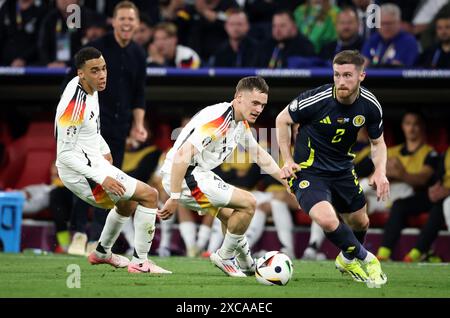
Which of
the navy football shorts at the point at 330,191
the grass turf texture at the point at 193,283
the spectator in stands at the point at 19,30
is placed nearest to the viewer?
the grass turf texture at the point at 193,283

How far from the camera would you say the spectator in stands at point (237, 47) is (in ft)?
41.8

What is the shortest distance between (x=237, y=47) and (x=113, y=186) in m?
5.51

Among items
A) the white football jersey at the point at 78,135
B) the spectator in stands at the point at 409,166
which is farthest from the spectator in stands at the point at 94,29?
the white football jersey at the point at 78,135

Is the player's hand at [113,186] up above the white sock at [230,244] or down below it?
above

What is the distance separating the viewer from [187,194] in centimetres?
784

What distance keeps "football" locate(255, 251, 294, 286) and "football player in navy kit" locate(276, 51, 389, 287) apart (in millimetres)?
398

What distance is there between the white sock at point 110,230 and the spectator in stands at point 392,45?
5.18 metres

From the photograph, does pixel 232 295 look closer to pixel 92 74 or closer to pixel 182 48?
pixel 92 74

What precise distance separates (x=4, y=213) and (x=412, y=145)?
503 cm

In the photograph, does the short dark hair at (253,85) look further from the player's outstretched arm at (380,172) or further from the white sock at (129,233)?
the white sock at (129,233)

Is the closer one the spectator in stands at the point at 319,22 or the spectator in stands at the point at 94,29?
the spectator in stands at the point at 94,29

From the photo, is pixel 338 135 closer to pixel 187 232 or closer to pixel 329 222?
pixel 329 222

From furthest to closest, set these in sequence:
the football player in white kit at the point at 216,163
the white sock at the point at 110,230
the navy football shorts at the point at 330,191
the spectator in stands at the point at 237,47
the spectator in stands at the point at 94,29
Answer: the spectator in stands at the point at 94,29, the spectator in stands at the point at 237,47, the white sock at the point at 110,230, the football player in white kit at the point at 216,163, the navy football shorts at the point at 330,191
